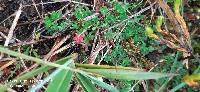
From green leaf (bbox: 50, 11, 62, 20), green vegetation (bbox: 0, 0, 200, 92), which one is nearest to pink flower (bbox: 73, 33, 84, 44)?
green vegetation (bbox: 0, 0, 200, 92)

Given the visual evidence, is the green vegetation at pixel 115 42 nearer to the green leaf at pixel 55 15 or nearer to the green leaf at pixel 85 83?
the green leaf at pixel 55 15

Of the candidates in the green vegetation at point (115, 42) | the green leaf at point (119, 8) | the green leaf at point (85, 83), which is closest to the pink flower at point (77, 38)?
the green vegetation at point (115, 42)

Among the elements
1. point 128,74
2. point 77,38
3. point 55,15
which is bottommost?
point 128,74

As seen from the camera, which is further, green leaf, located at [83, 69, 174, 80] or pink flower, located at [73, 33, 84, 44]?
pink flower, located at [73, 33, 84, 44]

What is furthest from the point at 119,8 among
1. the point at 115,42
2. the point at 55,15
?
A: the point at 55,15

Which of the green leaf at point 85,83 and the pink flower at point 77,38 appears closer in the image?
the green leaf at point 85,83

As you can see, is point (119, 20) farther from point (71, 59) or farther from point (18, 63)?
point (18, 63)

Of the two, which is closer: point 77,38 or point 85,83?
point 85,83

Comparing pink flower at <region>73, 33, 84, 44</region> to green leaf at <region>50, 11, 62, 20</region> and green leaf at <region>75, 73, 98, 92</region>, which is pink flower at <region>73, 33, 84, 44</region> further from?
green leaf at <region>75, 73, 98, 92</region>

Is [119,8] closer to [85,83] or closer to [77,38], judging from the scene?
[77,38]

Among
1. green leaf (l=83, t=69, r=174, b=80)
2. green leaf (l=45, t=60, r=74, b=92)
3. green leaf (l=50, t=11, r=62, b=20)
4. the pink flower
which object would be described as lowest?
green leaf (l=83, t=69, r=174, b=80)

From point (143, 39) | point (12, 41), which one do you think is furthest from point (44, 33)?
point (143, 39)
